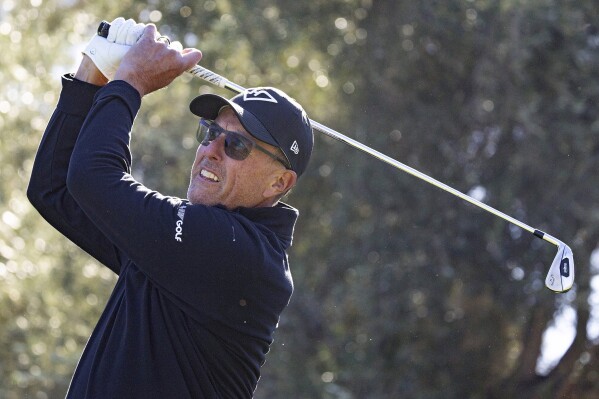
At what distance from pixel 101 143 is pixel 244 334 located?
664mm

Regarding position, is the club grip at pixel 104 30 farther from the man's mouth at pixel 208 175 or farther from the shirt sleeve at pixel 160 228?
the man's mouth at pixel 208 175

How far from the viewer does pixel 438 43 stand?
34.8ft

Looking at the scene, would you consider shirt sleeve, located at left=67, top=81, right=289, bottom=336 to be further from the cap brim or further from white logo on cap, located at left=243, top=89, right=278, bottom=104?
white logo on cap, located at left=243, top=89, right=278, bottom=104

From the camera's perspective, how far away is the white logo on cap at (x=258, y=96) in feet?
10.7

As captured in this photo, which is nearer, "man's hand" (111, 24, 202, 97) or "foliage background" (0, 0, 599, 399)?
"man's hand" (111, 24, 202, 97)

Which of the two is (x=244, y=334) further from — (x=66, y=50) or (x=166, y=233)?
(x=66, y=50)

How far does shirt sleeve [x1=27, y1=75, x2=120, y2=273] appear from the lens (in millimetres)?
3221

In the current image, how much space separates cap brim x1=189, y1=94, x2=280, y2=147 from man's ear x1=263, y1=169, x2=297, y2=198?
0.35 ft

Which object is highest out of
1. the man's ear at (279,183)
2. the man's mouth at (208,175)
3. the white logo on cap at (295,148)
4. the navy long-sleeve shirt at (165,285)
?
the white logo on cap at (295,148)

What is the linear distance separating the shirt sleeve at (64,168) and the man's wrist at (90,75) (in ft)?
0.09

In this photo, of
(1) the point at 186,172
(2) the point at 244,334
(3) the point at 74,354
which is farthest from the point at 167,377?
(3) the point at 74,354

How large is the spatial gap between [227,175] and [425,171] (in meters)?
7.48

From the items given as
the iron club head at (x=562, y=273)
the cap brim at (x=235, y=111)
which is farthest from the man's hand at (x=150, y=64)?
the iron club head at (x=562, y=273)

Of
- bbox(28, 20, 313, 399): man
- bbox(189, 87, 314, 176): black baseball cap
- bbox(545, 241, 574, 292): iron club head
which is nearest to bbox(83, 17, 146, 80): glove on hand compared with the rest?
bbox(28, 20, 313, 399): man
